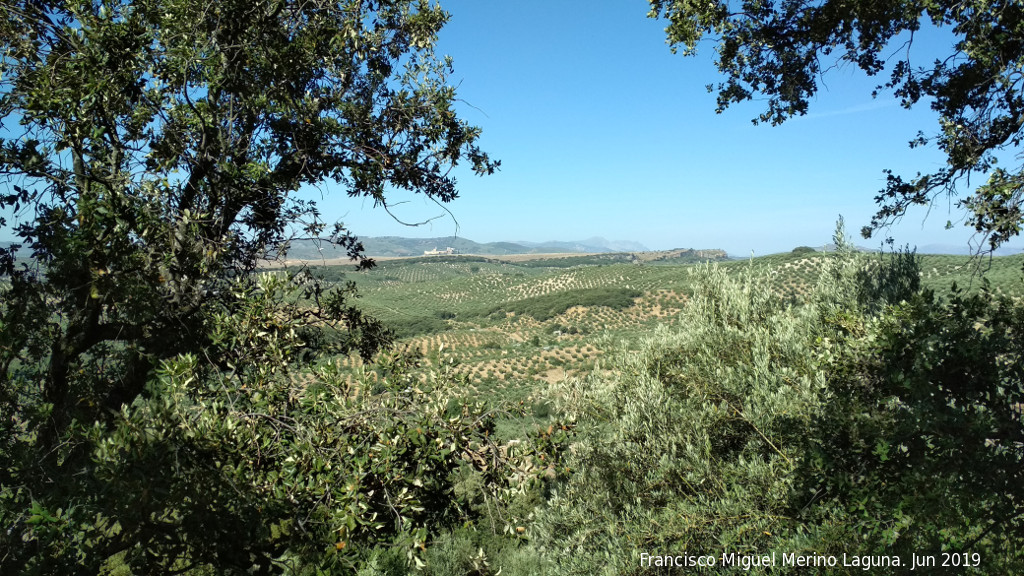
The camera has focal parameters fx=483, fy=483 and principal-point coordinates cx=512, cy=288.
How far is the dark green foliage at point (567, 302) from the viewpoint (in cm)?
7170

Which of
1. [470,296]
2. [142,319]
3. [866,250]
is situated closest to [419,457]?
[142,319]

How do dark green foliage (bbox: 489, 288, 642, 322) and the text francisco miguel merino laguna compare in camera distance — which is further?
dark green foliage (bbox: 489, 288, 642, 322)

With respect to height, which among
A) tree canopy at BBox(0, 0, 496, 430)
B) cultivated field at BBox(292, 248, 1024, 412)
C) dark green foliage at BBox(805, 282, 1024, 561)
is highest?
tree canopy at BBox(0, 0, 496, 430)

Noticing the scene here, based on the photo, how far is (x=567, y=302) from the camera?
7556 cm

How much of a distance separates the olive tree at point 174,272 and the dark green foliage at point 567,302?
6593 cm

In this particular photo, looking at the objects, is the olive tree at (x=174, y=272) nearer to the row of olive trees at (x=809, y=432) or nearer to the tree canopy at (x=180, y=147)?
the tree canopy at (x=180, y=147)

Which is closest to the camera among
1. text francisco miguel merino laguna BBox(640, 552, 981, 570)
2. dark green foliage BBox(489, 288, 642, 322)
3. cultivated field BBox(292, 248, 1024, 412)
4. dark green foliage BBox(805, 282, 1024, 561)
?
dark green foliage BBox(805, 282, 1024, 561)

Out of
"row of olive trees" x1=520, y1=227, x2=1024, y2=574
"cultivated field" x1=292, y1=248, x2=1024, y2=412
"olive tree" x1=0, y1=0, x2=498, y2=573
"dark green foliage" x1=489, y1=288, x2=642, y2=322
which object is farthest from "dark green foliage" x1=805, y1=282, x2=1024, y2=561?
"dark green foliage" x1=489, y1=288, x2=642, y2=322

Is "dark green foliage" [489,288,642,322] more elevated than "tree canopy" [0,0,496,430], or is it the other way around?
"tree canopy" [0,0,496,430]

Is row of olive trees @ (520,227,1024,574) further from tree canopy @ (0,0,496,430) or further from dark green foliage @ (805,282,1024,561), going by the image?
tree canopy @ (0,0,496,430)

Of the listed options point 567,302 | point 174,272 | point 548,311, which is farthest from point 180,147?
point 567,302

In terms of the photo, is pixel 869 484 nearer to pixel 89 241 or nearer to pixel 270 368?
pixel 270 368

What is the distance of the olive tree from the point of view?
2.76 metres

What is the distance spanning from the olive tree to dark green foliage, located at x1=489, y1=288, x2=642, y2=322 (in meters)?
65.9
